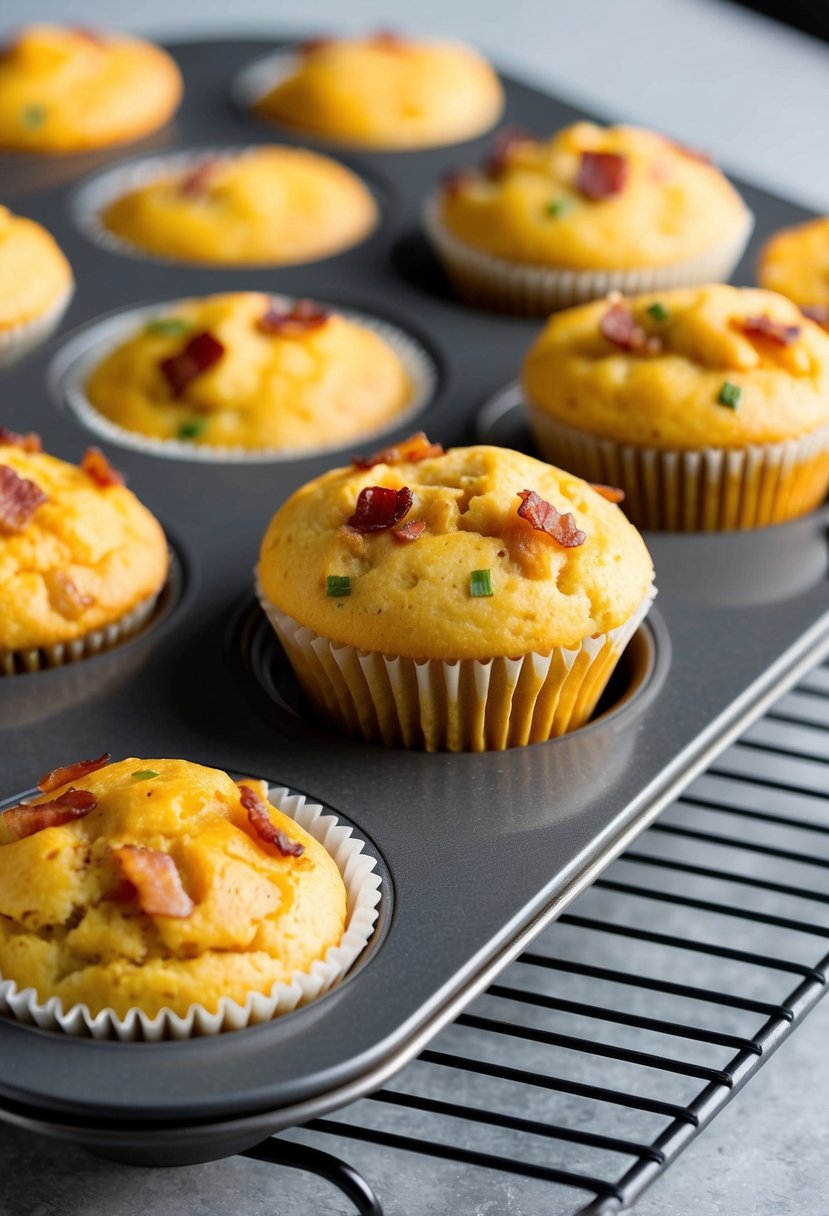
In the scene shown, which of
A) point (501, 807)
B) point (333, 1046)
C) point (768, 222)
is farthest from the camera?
point (768, 222)

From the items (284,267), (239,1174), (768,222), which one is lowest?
(239,1174)

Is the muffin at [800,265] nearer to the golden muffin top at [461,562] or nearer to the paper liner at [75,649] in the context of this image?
the golden muffin top at [461,562]

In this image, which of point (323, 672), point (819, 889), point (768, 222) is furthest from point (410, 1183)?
point (768, 222)

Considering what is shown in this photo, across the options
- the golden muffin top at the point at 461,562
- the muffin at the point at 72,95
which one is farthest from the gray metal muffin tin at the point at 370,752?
the muffin at the point at 72,95

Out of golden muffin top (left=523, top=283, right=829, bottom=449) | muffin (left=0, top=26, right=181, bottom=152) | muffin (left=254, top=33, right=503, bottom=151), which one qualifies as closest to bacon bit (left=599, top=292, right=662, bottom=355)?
golden muffin top (left=523, top=283, right=829, bottom=449)

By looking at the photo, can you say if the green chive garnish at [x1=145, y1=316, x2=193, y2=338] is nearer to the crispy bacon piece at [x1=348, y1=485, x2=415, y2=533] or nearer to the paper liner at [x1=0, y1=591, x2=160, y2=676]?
the paper liner at [x1=0, y1=591, x2=160, y2=676]

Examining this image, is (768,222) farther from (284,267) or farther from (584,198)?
(284,267)
